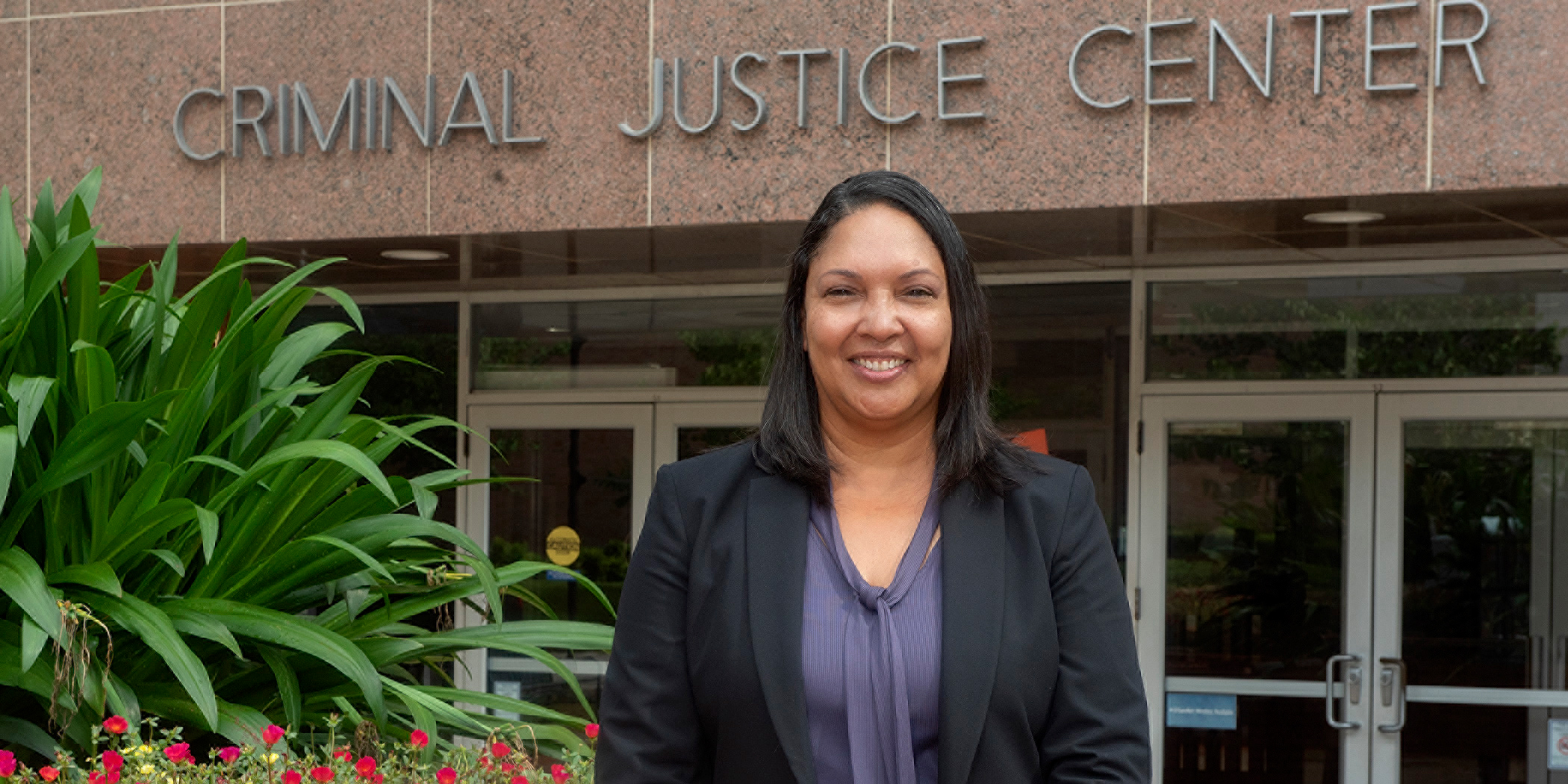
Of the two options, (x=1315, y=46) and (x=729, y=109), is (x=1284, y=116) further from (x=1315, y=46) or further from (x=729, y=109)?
(x=729, y=109)

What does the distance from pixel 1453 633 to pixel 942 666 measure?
596 cm

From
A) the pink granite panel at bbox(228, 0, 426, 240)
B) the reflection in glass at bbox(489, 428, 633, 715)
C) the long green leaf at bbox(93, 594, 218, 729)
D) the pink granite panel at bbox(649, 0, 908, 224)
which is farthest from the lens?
the reflection in glass at bbox(489, 428, 633, 715)

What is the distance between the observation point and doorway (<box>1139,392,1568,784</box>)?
7.05 m

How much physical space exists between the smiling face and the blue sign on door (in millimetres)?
5911

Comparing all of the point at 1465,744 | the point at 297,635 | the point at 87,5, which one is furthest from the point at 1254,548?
the point at 87,5

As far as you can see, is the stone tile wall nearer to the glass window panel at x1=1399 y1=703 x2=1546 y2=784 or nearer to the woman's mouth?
the glass window panel at x1=1399 y1=703 x2=1546 y2=784

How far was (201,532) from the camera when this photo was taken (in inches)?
135

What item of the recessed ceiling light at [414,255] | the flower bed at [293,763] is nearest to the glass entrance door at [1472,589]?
the recessed ceiling light at [414,255]

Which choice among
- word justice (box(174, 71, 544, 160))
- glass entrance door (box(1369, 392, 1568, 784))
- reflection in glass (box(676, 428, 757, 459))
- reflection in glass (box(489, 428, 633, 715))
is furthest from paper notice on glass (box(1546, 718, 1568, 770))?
word justice (box(174, 71, 544, 160))

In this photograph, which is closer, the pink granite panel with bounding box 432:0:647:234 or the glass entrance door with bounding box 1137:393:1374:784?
the pink granite panel with bounding box 432:0:647:234

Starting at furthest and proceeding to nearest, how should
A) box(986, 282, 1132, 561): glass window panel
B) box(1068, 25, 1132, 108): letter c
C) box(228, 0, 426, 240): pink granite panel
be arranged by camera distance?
box(986, 282, 1132, 561): glass window panel < box(228, 0, 426, 240): pink granite panel < box(1068, 25, 1132, 108): letter c

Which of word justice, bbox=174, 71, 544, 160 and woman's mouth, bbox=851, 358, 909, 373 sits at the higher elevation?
word justice, bbox=174, 71, 544, 160

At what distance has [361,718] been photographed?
12.2 feet

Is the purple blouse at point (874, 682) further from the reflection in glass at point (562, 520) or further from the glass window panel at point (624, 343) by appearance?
the reflection in glass at point (562, 520)
